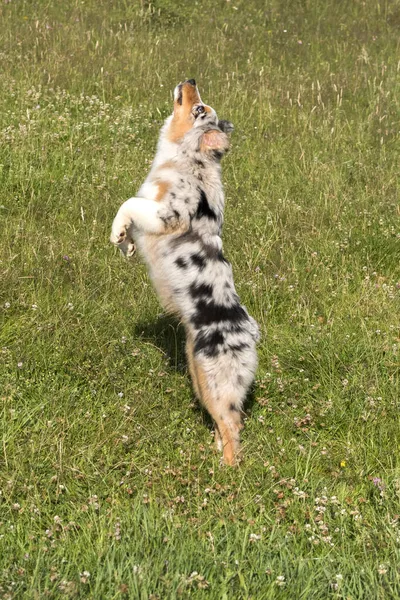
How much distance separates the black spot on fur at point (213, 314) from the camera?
4.93 m

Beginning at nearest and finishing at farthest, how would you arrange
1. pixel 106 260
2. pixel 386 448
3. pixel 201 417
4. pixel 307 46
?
pixel 386 448
pixel 201 417
pixel 106 260
pixel 307 46

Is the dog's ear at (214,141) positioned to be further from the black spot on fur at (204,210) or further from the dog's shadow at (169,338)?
the dog's shadow at (169,338)

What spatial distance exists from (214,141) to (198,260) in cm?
84

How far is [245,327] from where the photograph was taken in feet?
16.3


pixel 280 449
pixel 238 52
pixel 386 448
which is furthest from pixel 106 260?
pixel 238 52

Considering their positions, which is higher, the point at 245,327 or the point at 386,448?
the point at 245,327

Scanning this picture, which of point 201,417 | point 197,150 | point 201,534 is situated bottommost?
point 201,417

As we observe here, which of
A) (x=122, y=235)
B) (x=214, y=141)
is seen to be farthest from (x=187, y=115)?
(x=122, y=235)

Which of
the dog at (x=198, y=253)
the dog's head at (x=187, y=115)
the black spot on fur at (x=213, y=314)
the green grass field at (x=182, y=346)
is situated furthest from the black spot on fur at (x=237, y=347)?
the dog's head at (x=187, y=115)

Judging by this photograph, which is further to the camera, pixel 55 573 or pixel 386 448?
pixel 386 448

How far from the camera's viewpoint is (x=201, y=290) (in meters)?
5.01

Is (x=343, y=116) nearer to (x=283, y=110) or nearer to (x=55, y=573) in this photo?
(x=283, y=110)

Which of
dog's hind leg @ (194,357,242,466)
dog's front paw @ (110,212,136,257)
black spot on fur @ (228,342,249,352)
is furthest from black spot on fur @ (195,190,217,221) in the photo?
dog's hind leg @ (194,357,242,466)

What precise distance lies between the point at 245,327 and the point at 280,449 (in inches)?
31.4
